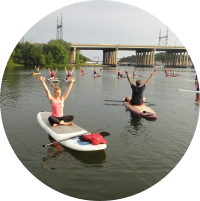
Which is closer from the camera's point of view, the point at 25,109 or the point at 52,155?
the point at 52,155

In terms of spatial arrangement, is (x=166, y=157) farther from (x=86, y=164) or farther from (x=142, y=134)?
(x=86, y=164)

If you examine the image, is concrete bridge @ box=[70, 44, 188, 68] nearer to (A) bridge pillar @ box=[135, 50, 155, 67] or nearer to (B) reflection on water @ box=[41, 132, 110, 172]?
(A) bridge pillar @ box=[135, 50, 155, 67]

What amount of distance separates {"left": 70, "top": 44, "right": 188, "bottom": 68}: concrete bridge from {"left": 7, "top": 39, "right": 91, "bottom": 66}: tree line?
44.0 feet

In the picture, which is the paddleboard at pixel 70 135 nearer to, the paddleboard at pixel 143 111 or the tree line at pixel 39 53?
the paddleboard at pixel 143 111

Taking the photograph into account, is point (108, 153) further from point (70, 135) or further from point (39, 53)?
point (39, 53)

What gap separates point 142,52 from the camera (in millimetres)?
141500

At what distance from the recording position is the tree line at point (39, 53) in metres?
80.9

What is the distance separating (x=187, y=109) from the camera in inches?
578

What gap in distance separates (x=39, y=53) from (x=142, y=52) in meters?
84.4

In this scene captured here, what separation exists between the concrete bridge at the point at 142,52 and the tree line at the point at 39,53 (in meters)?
13.4

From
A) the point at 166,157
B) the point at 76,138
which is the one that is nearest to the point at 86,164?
the point at 76,138

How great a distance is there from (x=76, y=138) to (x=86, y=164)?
4.00 feet

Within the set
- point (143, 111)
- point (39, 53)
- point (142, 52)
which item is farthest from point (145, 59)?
point (143, 111)

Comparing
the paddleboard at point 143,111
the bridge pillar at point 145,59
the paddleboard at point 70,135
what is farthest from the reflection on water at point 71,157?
the bridge pillar at point 145,59
